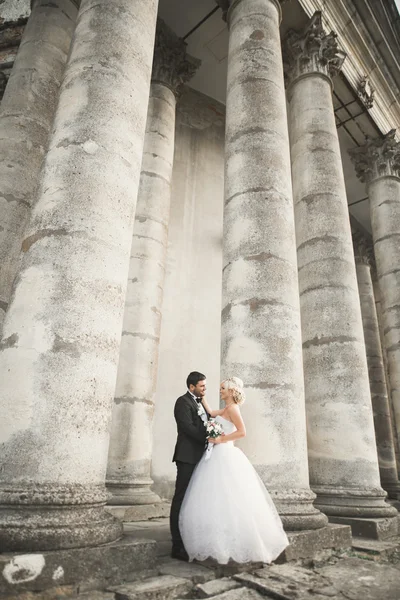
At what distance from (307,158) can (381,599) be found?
802 cm

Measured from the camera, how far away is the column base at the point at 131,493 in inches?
259

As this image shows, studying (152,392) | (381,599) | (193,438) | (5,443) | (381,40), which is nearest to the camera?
(5,443)

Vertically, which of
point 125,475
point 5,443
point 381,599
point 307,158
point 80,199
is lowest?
point 381,599

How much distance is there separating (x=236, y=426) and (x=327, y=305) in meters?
3.96

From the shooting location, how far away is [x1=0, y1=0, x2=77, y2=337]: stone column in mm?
6632

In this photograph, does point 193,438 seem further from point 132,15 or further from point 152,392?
point 132,15

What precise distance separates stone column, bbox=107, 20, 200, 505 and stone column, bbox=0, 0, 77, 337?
2401 mm

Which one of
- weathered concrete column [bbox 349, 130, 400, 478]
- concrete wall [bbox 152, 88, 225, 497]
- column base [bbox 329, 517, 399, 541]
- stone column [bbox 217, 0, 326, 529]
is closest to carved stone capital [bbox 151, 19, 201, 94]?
concrete wall [bbox 152, 88, 225, 497]

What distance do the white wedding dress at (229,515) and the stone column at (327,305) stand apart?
2.95m

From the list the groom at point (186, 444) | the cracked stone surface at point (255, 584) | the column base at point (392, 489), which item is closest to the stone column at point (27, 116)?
the groom at point (186, 444)

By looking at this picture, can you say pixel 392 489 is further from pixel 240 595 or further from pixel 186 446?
pixel 240 595

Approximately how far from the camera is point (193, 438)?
4.34m

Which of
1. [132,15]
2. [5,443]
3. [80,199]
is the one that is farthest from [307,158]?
[5,443]

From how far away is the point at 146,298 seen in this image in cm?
847
